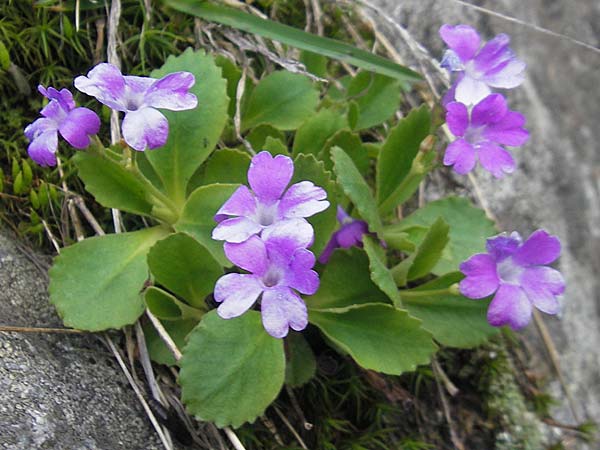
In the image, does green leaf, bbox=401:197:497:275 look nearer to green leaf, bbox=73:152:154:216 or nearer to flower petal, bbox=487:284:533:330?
flower petal, bbox=487:284:533:330

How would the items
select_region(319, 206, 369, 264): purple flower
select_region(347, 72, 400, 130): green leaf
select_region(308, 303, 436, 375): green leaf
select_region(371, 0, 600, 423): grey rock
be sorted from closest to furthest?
select_region(308, 303, 436, 375): green leaf < select_region(319, 206, 369, 264): purple flower < select_region(347, 72, 400, 130): green leaf < select_region(371, 0, 600, 423): grey rock

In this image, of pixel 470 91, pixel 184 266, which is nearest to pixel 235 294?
pixel 184 266

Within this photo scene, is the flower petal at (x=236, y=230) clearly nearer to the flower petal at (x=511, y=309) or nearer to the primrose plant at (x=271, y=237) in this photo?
the primrose plant at (x=271, y=237)

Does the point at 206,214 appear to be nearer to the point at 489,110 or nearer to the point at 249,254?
the point at 249,254

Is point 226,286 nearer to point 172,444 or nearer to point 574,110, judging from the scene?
point 172,444

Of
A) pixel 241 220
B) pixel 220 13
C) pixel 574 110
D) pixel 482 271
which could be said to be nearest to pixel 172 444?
pixel 241 220

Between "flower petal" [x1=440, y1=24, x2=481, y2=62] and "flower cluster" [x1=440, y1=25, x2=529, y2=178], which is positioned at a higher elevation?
"flower petal" [x1=440, y1=24, x2=481, y2=62]

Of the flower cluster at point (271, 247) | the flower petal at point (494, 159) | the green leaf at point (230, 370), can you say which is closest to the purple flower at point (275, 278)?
the flower cluster at point (271, 247)

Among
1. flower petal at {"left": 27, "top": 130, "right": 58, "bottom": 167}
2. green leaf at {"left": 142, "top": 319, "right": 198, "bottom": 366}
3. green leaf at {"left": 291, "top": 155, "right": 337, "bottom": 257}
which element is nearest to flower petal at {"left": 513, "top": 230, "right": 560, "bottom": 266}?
green leaf at {"left": 291, "top": 155, "right": 337, "bottom": 257}
